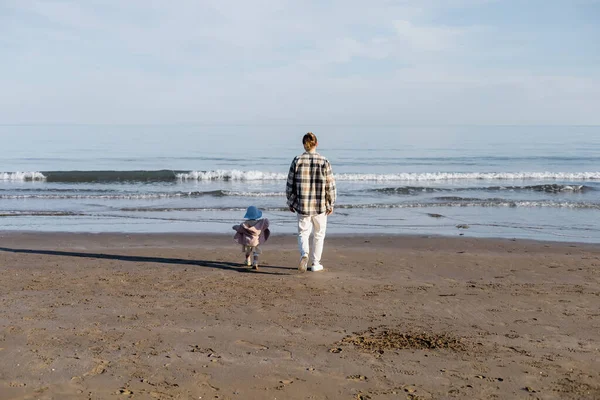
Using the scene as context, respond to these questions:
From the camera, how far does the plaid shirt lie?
25.4 ft

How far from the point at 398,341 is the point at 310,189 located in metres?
3.15

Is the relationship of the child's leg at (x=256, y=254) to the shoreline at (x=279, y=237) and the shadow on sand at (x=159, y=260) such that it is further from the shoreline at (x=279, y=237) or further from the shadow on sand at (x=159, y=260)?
the shoreline at (x=279, y=237)

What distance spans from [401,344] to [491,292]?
233 centimetres

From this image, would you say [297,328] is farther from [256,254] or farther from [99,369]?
[256,254]

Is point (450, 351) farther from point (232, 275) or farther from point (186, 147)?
point (186, 147)

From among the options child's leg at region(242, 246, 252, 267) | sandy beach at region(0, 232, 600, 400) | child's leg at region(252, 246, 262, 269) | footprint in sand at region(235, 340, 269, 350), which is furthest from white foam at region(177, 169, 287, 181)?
footprint in sand at region(235, 340, 269, 350)

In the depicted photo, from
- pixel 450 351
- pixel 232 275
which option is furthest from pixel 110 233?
pixel 450 351

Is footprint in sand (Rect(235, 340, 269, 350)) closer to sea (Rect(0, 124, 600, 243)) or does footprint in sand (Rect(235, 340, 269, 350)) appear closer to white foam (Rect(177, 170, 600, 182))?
sea (Rect(0, 124, 600, 243))

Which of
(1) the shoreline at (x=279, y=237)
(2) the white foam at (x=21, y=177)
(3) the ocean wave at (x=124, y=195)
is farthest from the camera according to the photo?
(2) the white foam at (x=21, y=177)

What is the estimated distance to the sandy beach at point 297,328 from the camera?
4.02m

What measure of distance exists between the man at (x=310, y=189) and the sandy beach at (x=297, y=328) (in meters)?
0.57

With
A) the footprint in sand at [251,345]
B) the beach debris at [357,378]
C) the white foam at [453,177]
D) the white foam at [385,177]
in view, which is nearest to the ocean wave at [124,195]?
the white foam at [385,177]

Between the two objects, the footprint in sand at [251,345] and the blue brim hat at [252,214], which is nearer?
the footprint in sand at [251,345]

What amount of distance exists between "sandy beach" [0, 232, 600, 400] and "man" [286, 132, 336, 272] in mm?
567
